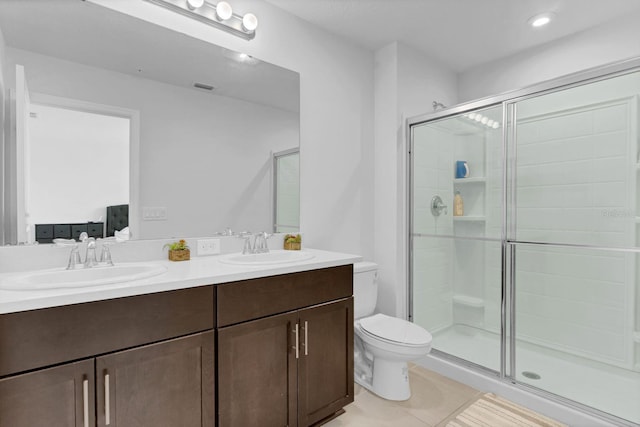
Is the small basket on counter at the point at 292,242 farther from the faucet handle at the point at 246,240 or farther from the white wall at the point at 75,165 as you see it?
the white wall at the point at 75,165

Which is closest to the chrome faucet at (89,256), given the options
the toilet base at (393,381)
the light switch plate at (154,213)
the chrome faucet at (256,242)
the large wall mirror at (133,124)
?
the large wall mirror at (133,124)

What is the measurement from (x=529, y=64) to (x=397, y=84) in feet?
3.76

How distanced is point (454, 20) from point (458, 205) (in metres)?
1.30

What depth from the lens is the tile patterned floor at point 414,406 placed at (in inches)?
73.2

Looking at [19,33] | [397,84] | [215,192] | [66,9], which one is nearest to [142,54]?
[66,9]

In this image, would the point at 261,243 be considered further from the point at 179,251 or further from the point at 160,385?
the point at 160,385

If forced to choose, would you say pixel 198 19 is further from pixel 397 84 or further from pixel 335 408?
pixel 335 408

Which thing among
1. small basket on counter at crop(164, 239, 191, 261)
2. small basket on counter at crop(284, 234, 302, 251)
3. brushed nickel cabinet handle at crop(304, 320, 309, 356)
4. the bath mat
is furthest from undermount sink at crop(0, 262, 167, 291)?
the bath mat

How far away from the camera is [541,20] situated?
232 cm

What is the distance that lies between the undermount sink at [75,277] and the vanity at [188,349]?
42 mm

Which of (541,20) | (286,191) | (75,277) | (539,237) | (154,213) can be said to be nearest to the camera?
(75,277)

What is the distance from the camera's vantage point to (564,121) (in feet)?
6.61

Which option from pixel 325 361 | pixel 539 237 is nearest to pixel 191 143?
pixel 325 361

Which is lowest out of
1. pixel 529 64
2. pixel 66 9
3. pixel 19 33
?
pixel 19 33
